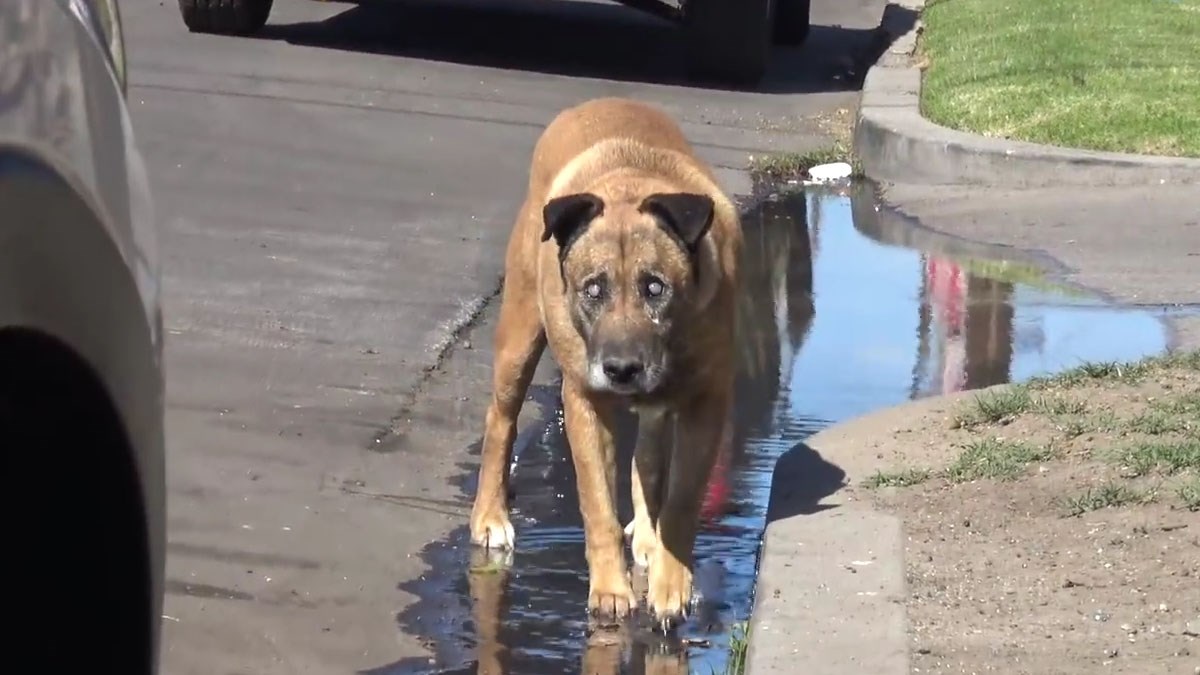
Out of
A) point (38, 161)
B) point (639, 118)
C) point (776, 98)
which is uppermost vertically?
point (38, 161)

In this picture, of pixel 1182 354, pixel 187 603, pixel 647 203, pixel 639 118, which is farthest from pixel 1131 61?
pixel 187 603

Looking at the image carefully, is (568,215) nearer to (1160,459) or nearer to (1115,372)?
(1160,459)

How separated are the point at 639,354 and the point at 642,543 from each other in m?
0.98

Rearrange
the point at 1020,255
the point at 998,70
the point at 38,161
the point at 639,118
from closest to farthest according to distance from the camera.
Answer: the point at 38,161, the point at 639,118, the point at 1020,255, the point at 998,70

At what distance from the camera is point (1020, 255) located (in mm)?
10469

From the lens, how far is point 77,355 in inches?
94.6

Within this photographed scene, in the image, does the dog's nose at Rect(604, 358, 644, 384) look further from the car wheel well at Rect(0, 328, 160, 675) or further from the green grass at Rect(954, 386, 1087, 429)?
the car wheel well at Rect(0, 328, 160, 675)

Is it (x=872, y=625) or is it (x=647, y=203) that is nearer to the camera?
(x=872, y=625)

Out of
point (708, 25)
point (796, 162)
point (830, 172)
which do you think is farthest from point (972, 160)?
point (708, 25)

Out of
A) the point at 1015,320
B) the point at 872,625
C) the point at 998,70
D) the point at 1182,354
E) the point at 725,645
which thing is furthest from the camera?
the point at 998,70

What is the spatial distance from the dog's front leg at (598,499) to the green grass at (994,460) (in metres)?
1.11

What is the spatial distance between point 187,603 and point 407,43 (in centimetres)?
1155

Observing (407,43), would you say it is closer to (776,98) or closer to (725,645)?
(776,98)

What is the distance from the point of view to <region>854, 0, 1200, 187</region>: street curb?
1182 centimetres
